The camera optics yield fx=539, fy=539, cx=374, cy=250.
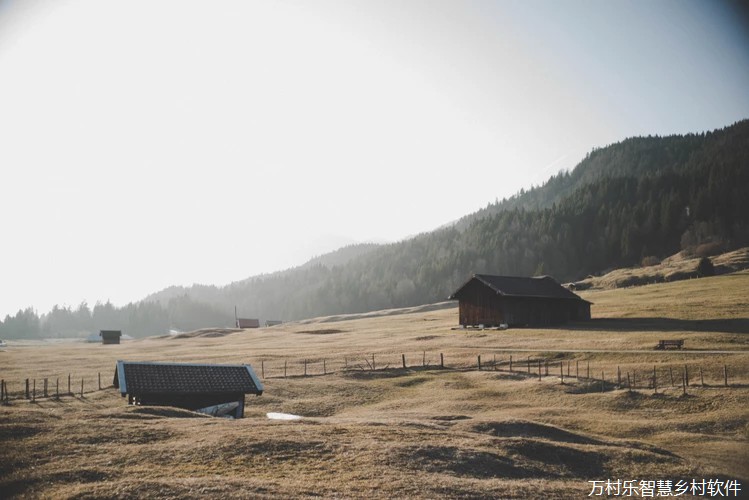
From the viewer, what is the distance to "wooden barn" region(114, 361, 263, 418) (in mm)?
33594

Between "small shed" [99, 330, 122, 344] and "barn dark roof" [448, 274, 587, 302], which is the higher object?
"barn dark roof" [448, 274, 587, 302]

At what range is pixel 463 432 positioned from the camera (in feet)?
86.3

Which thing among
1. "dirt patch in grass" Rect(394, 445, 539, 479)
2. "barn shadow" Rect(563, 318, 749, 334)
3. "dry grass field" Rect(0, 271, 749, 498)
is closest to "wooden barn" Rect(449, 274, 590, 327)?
"barn shadow" Rect(563, 318, 749, 334)

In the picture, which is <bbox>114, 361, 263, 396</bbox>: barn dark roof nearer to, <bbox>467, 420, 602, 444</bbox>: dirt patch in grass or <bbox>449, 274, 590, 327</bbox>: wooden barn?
<bbox>467, 420, 602, 444</bbox>: dirt patch in grass

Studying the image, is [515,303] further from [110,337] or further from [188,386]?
[110,337]

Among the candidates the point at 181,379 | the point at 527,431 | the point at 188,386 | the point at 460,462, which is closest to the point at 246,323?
the point at 181,379

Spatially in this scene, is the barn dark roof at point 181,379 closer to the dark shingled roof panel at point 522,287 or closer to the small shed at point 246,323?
the dark shingled roof panel at point 522,287

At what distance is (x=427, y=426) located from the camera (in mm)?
27656

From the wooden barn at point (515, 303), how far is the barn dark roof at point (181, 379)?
4790 centimetres

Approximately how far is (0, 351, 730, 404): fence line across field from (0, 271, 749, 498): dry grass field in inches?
10.8

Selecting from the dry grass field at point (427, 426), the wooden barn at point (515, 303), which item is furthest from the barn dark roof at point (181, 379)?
the wooden barn at point (515, 303)

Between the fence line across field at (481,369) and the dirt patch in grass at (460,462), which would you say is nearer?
the dirt patch in grass at (460,462)

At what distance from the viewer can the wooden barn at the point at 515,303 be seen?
256ft

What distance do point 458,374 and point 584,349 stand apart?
43.1 ft
